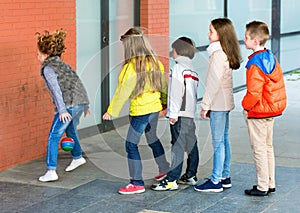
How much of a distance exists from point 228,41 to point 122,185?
1.77 m

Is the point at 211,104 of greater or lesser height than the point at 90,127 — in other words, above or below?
above

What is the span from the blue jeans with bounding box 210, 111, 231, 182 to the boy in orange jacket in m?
0.24

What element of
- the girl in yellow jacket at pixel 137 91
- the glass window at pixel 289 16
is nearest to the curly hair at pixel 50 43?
the girl in yellow jacket at pixel 137 91

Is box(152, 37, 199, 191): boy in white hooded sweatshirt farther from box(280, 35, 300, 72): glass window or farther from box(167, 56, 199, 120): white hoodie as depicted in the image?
box(280, 35, 300, 72): glass window

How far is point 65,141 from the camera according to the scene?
27.5ft

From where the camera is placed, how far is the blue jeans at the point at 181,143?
7.68m

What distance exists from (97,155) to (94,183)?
4.43 ft

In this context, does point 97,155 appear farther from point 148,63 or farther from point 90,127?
point 148,63

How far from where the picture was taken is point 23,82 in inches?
344

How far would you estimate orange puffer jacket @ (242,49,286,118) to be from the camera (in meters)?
7.16

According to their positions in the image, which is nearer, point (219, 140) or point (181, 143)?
point (219, 140)

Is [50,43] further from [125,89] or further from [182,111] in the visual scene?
[182,111]

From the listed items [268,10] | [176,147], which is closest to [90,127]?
[176,147]

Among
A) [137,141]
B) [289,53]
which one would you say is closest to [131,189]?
[137,141]
